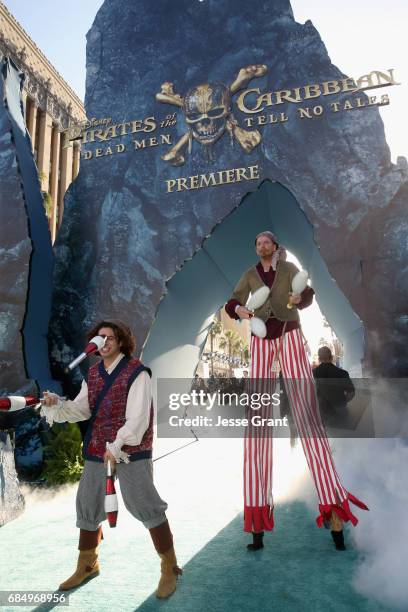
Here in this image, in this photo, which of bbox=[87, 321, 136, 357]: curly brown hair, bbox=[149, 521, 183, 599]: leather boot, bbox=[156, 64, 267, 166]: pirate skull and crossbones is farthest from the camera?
bbox=[156, 64, 267, 166]: pirate skull and crossbones

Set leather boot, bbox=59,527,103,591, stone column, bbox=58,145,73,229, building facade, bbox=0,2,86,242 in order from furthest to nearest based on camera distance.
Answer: stone column, bbox=58,145,73,229
building facade, bbox=0,2,86,242
leather boot, bbox=59,527,103,591

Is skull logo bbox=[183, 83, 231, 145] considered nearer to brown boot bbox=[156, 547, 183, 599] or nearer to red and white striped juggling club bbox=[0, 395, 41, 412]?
red and white striped juggling club bbox=[0, 395, 41, 412]

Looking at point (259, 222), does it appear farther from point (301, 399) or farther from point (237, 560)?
point (237, 560)

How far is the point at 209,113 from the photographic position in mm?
7152

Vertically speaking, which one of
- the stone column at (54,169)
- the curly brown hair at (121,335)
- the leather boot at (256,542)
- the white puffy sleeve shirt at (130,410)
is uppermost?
the stone column at (54,169)

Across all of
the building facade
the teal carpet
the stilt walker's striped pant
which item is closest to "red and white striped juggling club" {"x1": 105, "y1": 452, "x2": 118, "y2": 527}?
the teal carpet

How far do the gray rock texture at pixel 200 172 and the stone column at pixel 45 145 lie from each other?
23517mm

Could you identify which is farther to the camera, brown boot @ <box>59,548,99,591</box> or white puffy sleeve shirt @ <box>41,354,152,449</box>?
brown boot @ <box>59,548,99,591</box>

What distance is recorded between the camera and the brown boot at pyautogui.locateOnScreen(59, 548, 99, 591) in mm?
2418

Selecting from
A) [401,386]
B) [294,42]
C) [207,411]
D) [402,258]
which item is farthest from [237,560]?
[207,411]

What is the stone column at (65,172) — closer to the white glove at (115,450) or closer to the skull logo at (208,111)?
the skull logo at (208,111)

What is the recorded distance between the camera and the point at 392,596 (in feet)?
7.09

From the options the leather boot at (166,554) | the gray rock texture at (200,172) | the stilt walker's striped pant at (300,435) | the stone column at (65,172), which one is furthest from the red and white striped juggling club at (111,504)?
the stone column at (65,172)

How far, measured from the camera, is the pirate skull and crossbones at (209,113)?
23.1 ft
